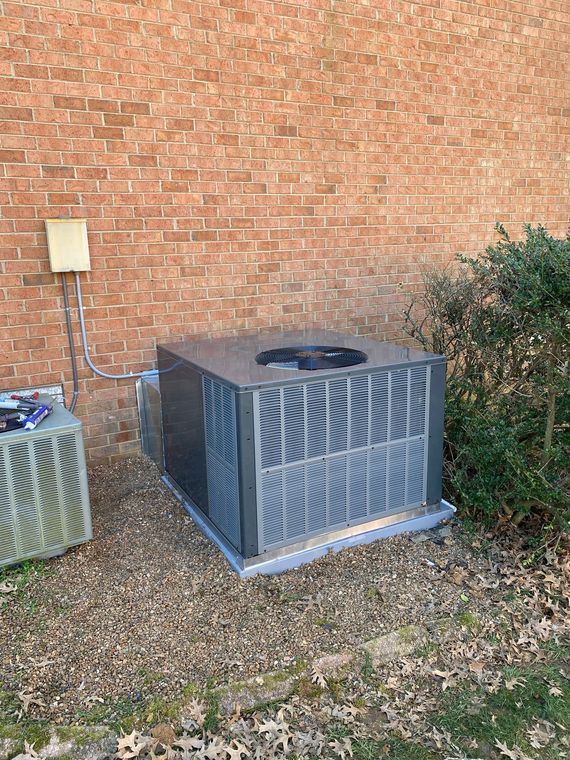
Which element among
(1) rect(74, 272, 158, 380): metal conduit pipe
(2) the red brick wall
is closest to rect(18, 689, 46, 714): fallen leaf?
(2) the red brick wall

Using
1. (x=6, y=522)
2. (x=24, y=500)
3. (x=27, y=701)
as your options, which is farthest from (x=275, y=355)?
(x=27, y=701)

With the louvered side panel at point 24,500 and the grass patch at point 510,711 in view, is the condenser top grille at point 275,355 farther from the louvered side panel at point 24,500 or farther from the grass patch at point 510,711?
the grass patch at point 510,711

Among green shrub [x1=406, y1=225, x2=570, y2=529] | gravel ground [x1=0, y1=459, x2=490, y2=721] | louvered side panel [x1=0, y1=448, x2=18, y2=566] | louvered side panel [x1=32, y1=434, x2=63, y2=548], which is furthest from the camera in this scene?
green shrub [x1=406, y1=225, x2=570, y2=529]

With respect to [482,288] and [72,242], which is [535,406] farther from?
[72,242]

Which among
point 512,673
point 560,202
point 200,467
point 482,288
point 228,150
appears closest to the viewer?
point 512,673

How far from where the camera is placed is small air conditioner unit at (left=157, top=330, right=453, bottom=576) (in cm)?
291

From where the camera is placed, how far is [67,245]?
381 centimetres

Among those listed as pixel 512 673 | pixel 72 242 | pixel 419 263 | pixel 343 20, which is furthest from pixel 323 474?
pixel 343 20

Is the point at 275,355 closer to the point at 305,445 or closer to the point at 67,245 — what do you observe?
the point at 305,445

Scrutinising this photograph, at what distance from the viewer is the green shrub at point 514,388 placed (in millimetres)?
3057

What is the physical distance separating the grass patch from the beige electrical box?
10.7 feet

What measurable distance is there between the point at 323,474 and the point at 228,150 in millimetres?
2645

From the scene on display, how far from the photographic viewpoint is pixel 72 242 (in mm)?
3820

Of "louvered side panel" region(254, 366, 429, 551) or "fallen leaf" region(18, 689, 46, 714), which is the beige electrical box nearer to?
"louvered side panel" region(254, 366, 429, 551)
